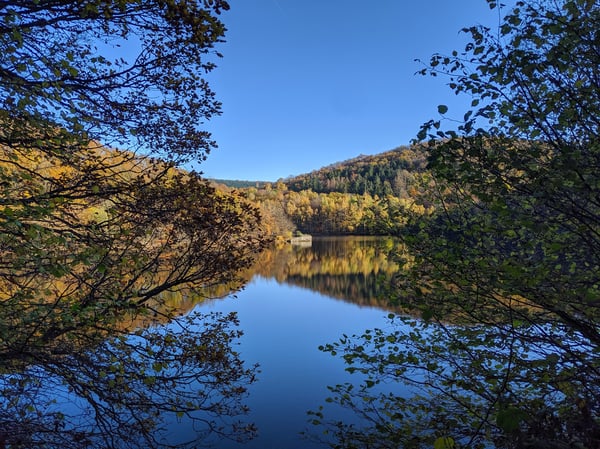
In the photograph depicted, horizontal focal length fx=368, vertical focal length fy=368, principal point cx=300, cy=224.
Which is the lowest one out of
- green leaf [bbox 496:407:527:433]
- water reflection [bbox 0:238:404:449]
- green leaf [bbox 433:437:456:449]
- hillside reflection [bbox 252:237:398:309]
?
hillside reflection [bbox 252:237:398:309]

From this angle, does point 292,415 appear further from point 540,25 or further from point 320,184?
point 320,184

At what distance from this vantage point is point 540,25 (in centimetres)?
291

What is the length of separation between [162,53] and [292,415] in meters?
7.08

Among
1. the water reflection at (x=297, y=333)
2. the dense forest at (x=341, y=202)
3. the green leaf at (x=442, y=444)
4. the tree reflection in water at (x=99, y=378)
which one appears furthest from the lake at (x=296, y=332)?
the tree reflection in water at (x=99, y=378)

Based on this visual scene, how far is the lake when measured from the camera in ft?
23.3

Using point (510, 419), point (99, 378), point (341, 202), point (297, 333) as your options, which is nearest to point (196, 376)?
point (99, 378)

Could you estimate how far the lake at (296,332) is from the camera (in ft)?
23.3

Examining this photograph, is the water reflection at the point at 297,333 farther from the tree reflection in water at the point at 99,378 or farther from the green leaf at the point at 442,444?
the tree reflection in water at the point at 99,378

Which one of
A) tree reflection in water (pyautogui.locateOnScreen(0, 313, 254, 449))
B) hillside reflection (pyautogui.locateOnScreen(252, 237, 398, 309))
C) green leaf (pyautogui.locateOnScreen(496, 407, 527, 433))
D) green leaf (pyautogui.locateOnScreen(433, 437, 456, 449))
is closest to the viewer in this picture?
green leaf (pyautogui.locateOnScreen(496, 407, 527, 433))

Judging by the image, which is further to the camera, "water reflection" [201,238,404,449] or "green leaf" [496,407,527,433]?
"water reflection" [201,238,404,449]

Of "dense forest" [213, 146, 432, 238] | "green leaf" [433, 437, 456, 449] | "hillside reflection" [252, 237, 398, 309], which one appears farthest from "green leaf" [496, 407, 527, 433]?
"hillside reflection" [252, 237, 398, 309]

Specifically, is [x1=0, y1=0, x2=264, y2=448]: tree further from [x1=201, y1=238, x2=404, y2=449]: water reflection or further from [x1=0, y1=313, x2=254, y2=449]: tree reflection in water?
[x1=201, y1=238, x2=404, y2=449]: water reflection

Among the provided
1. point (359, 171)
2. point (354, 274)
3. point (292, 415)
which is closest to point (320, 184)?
point (359, 171)

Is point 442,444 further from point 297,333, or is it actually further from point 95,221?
point 297,333
